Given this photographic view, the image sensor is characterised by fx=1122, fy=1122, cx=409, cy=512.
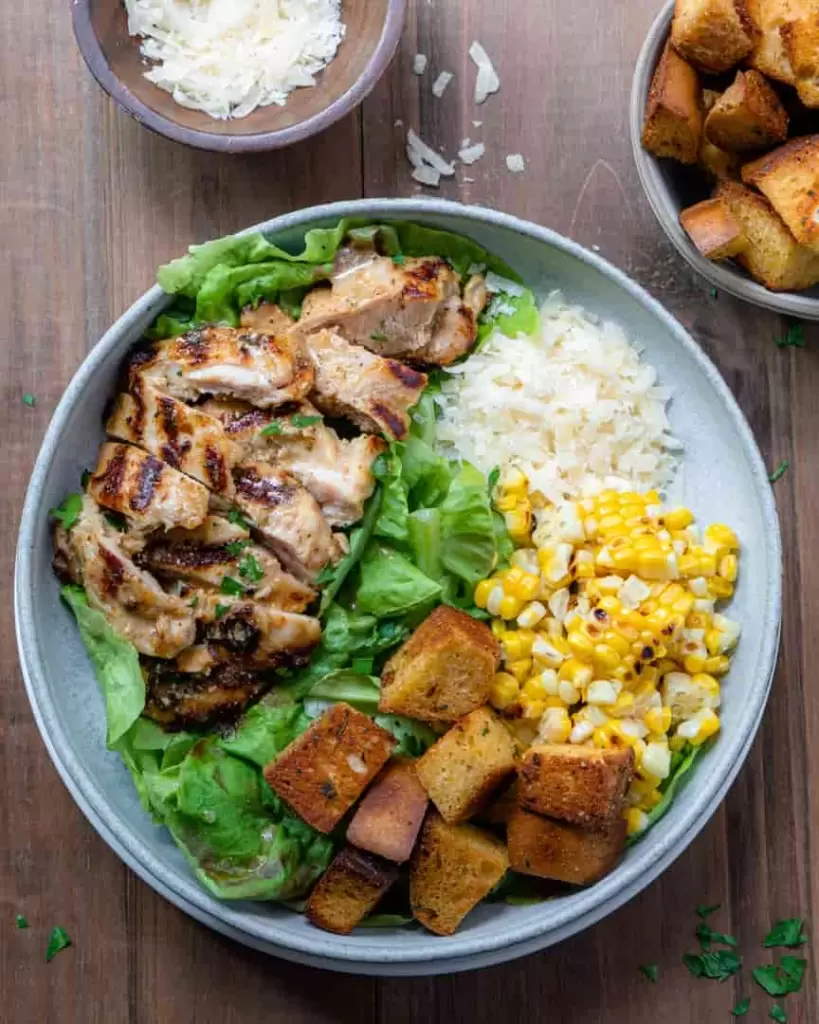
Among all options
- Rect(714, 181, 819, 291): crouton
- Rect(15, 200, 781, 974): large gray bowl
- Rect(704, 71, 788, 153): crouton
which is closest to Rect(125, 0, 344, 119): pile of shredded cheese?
Rect(15, 200, 781, 974): large gray bowl

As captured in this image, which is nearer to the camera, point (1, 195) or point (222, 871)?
point (222, 871)

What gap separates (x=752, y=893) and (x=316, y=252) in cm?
218

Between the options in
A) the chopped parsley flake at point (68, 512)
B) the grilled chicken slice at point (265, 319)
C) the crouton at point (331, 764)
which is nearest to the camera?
the crouton at point (331, 764)

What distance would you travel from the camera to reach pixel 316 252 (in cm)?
290

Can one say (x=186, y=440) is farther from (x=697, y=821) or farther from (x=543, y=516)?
(x=697, y=821)

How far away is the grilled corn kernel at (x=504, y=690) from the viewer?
2875mm

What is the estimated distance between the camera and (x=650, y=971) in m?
3.18

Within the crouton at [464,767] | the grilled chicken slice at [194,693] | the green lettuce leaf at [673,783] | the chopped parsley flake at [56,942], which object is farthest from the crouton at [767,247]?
the chopped parsley flake at [56,942]

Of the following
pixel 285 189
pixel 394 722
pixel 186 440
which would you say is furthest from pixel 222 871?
pixel 285 189

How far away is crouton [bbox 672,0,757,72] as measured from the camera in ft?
8.80

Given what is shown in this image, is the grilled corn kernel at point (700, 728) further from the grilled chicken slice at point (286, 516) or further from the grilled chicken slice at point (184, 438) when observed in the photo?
the grilled chicken slice at point (184, 438)

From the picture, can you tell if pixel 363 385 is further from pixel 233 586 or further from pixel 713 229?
pixel 713 229

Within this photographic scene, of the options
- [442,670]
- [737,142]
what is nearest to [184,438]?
[442,670]

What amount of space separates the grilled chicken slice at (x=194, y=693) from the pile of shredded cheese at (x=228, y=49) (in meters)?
1.45
